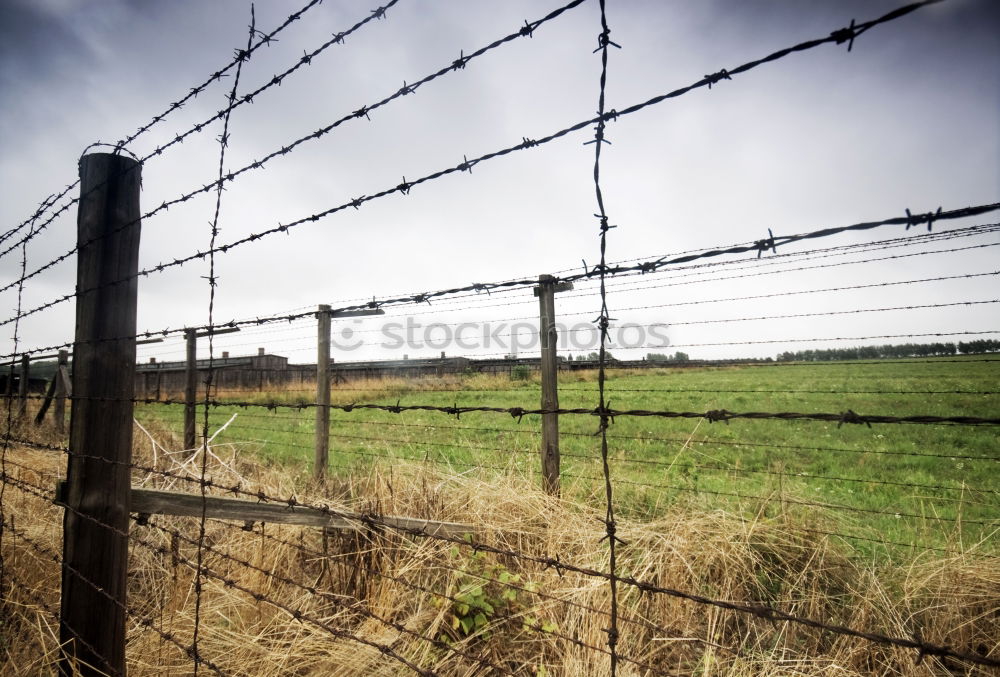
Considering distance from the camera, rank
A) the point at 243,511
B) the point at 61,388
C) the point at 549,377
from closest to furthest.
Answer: the point at 243,511 → the point at 549,377 → the point at 61,388

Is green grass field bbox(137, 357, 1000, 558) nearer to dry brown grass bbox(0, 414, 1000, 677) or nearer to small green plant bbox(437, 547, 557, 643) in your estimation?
dry brown grass bbox(0, 414, 1000, 677)

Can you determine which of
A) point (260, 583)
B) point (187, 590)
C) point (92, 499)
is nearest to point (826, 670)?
point (260, 583)

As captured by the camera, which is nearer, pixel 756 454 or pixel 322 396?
pixel 322 396

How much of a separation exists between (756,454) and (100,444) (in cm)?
811

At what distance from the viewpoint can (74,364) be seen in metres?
2.20

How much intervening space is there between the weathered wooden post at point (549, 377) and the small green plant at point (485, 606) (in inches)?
52.2

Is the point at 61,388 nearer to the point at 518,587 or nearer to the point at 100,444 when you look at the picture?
the point at 100,444

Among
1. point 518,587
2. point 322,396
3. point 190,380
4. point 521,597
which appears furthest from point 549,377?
point 190,380

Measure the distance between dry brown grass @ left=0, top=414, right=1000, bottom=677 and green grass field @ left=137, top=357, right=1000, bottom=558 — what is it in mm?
424

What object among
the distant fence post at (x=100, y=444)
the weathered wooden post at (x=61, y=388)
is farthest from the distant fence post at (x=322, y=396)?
the weathered wooden post at (x=61, y=388)

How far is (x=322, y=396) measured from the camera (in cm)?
521

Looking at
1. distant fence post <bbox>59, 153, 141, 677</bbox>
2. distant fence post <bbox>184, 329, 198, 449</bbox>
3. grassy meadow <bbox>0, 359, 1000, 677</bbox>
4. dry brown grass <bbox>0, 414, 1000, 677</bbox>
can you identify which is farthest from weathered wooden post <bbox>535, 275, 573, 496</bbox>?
distant fence post <bbox>184, 329, 198, 449</bbox>

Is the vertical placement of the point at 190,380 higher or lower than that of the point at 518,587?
higher

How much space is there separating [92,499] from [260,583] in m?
1.21
